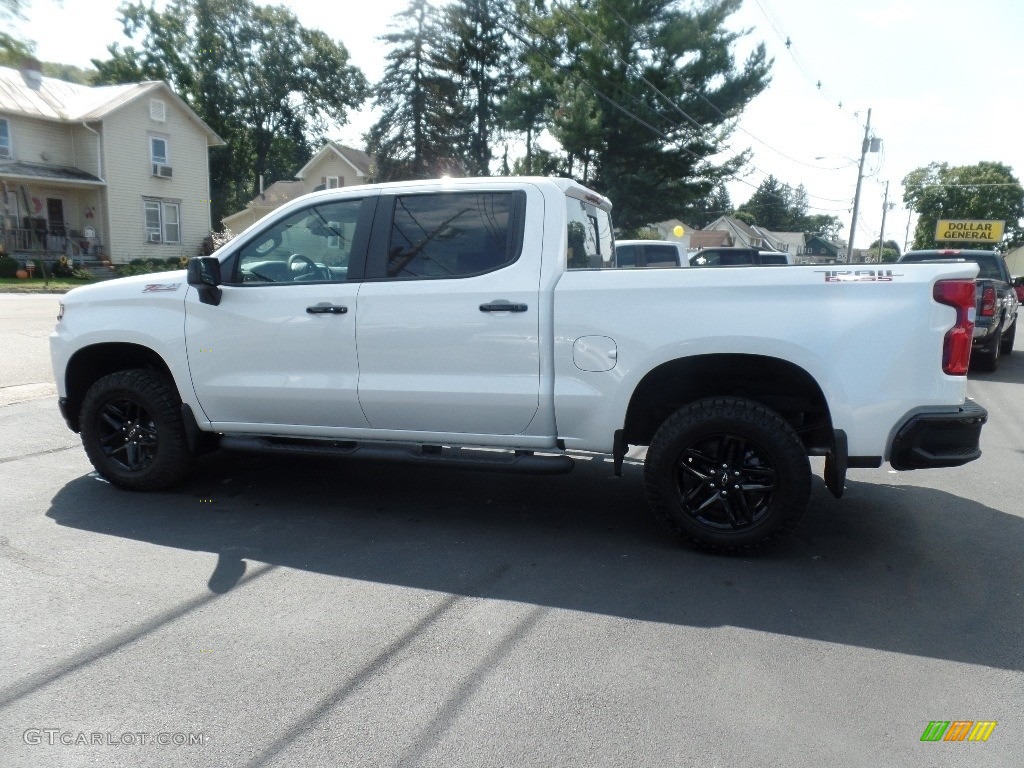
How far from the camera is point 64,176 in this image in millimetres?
30625

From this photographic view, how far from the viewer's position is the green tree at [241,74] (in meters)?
55.5

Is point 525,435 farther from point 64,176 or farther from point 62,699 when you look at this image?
point 64,176

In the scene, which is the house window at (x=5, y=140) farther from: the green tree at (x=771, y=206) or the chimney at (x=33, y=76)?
the green tree at (x=771, y=206)

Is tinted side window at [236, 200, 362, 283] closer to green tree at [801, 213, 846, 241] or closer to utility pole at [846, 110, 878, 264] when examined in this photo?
utility pole at [846, 110, 878, 264]

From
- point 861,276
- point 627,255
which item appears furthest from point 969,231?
point 861,276

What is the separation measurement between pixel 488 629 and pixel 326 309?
86.8 inches

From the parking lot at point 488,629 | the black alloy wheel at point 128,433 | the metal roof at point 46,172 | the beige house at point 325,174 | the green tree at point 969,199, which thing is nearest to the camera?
the parking lot at point 488,629

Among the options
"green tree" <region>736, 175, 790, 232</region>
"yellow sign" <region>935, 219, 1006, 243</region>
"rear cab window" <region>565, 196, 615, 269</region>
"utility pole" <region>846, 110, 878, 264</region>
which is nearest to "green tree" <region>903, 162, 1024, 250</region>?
"yellow sign" <region>935, 219, 1006, 243</region>

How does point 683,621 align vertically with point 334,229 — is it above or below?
below

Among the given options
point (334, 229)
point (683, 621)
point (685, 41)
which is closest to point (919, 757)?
point (683, 621)

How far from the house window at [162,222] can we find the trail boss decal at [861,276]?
3527 centimetres

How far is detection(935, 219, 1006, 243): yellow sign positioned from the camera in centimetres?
7306

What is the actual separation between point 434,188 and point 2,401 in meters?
5.90

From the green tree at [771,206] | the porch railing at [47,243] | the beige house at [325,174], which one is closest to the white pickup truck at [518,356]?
the porch railing at [47,243]
